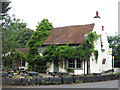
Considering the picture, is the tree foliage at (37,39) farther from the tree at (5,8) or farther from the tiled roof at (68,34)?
the tree at (5,8)

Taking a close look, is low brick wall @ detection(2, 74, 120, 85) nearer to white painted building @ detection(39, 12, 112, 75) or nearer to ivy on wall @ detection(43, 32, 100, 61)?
ivy on wall @ detection(43, 32, 100, 61)

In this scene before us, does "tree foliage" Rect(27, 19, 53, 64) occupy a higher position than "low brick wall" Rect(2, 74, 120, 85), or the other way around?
"tree foliage" Rect(27, 19, 53, 64)

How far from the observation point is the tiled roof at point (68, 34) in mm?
31241

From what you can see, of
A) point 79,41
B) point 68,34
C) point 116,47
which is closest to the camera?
point 79,41

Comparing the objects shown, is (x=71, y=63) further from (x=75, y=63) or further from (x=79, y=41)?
(x=79, y=41)

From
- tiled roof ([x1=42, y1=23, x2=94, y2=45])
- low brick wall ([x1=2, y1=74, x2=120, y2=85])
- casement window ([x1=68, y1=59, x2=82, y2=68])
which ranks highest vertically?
tiled roof ([x1=42, y1=23, x2=94, y2=45])

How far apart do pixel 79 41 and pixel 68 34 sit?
3732mm

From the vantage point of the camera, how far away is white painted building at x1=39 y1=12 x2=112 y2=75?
3003cm

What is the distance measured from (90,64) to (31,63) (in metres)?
10.7

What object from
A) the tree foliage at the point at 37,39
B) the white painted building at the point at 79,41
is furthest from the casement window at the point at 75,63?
the tree foliage at the point at 37,39

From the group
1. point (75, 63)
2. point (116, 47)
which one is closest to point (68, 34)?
point (75, 63)

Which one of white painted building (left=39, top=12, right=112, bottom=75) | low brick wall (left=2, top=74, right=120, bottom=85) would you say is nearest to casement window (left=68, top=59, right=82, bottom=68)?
white painted building (left=39, top=12, right=112, bottom=75)

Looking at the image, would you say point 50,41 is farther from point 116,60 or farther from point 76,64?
point 116,60

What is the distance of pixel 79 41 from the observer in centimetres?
3017
